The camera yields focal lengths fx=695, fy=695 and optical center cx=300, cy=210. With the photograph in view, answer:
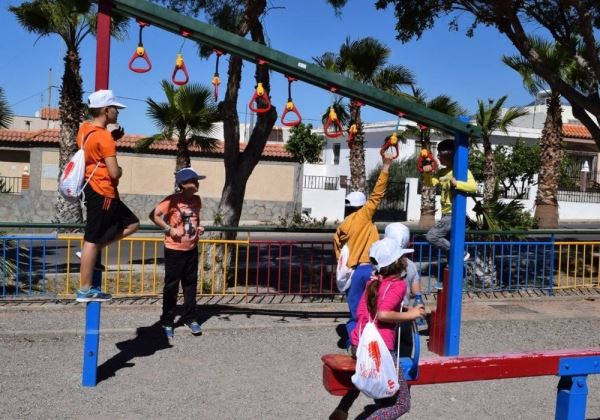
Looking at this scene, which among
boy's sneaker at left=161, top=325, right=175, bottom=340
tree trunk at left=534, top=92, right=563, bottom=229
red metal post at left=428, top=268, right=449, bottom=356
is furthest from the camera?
tree trunk at left=534, top=92, right=563, bottom=229

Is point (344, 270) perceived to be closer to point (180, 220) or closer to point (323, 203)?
point (180, 220)

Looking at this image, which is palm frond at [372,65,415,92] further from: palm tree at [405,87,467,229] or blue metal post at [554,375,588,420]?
blue metal post at [554,375,588,420]

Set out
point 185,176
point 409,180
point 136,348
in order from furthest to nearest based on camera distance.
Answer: point 409,180 < point 185,176 < point 136,348

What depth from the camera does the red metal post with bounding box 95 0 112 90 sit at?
5477mm

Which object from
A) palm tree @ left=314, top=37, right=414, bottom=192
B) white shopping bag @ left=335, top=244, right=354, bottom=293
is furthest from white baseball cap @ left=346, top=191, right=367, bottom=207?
palm tree @ left=314, top=37, right=414, bottom=192

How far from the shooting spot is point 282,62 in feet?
19.0

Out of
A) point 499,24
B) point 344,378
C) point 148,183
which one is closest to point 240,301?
point 344,378

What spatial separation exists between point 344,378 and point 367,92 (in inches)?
108

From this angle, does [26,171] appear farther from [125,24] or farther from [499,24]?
[499,24]

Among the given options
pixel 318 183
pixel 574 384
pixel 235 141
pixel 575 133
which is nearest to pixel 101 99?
pixel 574 384

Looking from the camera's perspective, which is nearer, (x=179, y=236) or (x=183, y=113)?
(x=179, y=236)

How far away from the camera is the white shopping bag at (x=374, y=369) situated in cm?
403

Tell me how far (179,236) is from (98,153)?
6.02 feet

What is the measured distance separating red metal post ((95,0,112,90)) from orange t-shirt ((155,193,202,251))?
1815mm
